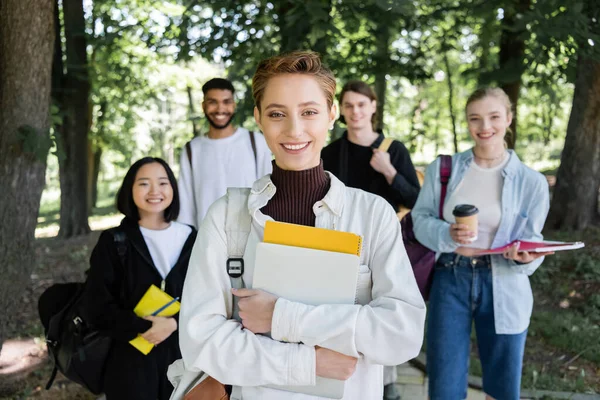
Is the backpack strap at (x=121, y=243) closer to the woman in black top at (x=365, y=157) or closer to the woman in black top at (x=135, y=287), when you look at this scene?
the woman in black top at (x=135, y=287)

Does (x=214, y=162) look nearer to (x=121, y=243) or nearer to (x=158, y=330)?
(x=121, y=243)

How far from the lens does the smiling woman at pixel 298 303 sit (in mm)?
1669

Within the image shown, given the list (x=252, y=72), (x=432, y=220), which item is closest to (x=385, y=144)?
(x=432, y=220)

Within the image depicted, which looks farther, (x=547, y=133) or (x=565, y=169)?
(x=547, y=133)

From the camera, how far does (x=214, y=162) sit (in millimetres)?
4371

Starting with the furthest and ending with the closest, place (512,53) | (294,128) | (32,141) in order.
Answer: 1. (512,53)
2. (32,141)
3. (294,128)

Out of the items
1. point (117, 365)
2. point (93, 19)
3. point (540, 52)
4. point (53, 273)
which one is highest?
point (93, 19)

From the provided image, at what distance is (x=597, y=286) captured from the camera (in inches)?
264

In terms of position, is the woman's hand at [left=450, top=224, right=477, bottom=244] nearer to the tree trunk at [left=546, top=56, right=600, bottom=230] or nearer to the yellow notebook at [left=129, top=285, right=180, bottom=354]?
the yellow notebook at [left=129, top=285, right=180, bottom=354]

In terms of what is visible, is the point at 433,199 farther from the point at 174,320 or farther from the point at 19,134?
the point at 19,134

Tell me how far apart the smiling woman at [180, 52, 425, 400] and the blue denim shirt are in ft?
4.74

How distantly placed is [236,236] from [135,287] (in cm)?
153

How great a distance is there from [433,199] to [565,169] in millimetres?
5716

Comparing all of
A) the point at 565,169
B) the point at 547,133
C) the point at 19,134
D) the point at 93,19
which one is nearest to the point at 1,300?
the point at 19,134
